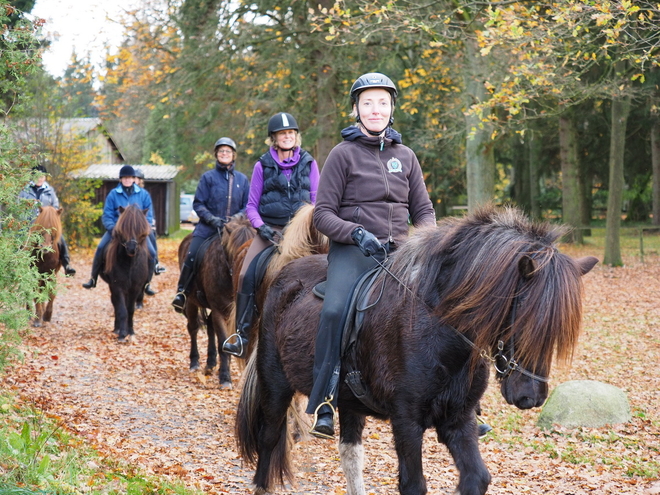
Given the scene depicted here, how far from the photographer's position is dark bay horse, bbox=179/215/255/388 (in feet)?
29.8

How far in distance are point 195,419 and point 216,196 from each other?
3565mm

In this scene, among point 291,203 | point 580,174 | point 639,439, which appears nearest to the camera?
point 639,439

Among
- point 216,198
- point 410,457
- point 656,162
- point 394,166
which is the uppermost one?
point 656,162

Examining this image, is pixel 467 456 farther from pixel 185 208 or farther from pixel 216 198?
pixel 185 208

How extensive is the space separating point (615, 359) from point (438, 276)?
26.1 feet

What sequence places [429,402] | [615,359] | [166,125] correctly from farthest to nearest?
[166,125]
[615,359]
[429,402]

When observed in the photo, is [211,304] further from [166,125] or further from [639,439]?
[166,125]

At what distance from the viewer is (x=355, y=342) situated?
4.42 m

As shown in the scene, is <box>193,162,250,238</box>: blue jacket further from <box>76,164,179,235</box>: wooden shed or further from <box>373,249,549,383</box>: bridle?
<box>76,164,179,235</box>: wooden shed

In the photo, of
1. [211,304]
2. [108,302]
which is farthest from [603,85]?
[108,302]

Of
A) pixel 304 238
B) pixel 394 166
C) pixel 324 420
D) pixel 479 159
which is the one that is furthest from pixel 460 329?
pixel 479 159

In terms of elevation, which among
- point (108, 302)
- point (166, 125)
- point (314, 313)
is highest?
point (166, 125)

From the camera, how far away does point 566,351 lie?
363 cm

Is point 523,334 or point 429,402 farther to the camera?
point 429,402
